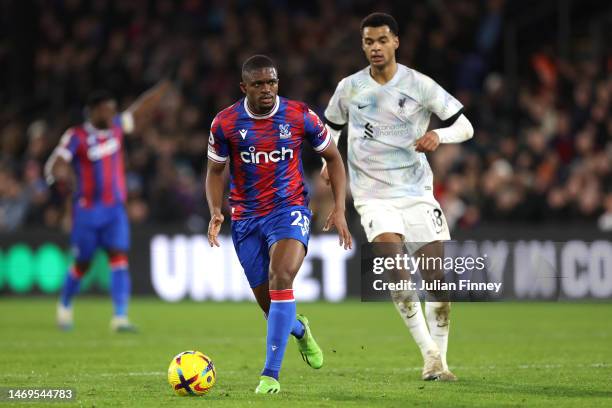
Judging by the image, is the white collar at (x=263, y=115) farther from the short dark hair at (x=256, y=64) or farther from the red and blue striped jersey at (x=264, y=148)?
the short dark hair at (x=256, y=64)

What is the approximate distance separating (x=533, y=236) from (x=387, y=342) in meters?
6.62

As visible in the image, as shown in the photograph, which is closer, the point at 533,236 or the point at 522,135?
the point at 533,236

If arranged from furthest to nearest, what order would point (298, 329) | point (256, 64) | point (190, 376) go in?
point (298, 329), point (256, 64), point (190, 376)

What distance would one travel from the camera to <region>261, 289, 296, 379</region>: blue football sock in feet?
26.5

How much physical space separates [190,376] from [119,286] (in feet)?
21.0

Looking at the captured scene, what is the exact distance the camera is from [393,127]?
30.8ft

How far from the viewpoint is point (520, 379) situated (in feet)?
29.9

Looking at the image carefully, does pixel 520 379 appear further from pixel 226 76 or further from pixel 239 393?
pixel 226 76

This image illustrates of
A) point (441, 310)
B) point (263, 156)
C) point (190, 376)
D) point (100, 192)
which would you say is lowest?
point (190, 376)

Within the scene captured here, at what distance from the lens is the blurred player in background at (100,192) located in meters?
14.4

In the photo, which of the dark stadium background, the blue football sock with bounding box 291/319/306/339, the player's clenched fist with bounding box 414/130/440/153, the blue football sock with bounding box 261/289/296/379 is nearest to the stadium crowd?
the dark stadium background

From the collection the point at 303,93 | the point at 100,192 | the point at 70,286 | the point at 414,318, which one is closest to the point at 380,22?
the point at 414,318

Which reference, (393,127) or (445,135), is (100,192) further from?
(445,135)

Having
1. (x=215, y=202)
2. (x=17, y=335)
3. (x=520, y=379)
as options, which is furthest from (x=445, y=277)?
(x=17, y=335)
